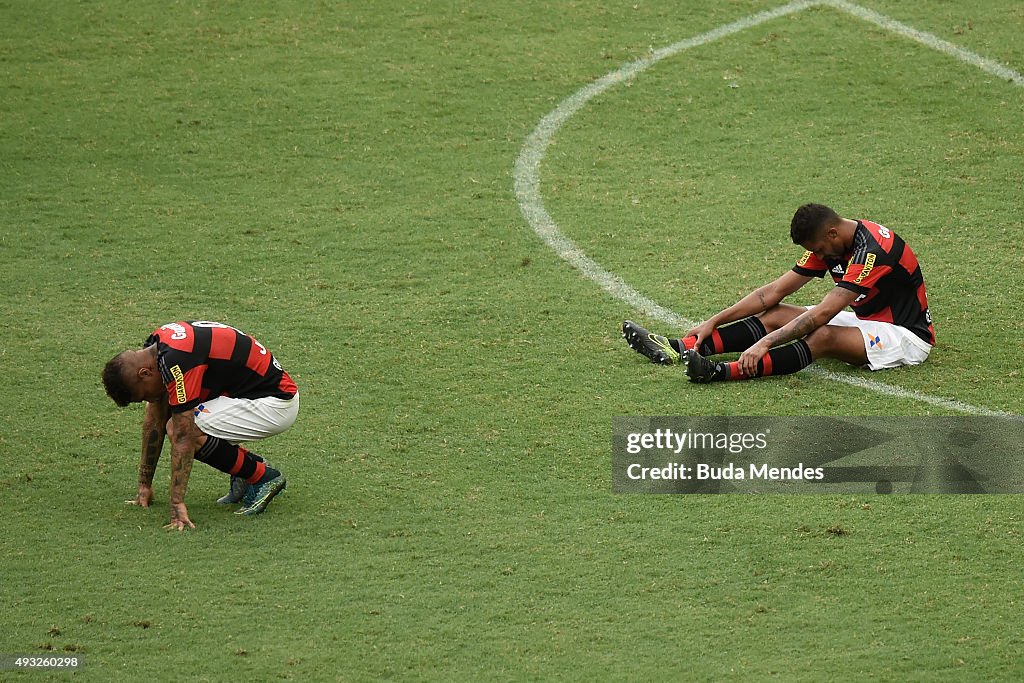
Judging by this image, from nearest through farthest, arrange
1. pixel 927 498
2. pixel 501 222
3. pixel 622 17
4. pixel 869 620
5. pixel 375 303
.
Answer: pixel 869 620 < pixel 927 498 < pixel 375 303 < pixel 501 222 < pixel 622 17

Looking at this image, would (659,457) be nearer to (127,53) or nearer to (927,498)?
(927,498)

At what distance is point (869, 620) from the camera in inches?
211

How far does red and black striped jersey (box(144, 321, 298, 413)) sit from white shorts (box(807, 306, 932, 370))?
3247 mm

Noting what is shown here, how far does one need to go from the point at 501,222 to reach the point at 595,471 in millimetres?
3570

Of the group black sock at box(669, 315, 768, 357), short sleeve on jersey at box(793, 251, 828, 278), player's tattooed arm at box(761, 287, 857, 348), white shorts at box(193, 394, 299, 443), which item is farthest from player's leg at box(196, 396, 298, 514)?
short sleeve on jersey at box(793, 251, 828, 278)

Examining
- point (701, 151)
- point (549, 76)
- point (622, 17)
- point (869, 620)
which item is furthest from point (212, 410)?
point (622, 17)

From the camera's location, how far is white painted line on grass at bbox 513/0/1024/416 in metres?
7.58

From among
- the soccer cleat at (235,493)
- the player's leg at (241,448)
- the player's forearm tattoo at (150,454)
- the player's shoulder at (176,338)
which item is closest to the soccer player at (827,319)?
the player's leg at (241,448)

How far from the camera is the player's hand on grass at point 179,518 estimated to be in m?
6.21

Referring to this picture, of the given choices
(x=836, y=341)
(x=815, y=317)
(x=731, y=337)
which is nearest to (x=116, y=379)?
(x=731, y=337)

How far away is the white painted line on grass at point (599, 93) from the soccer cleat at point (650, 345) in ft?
1.64

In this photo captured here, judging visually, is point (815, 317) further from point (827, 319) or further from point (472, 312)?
point (472, 312)

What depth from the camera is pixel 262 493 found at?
6.36m

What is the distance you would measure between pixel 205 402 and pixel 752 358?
121 inches
